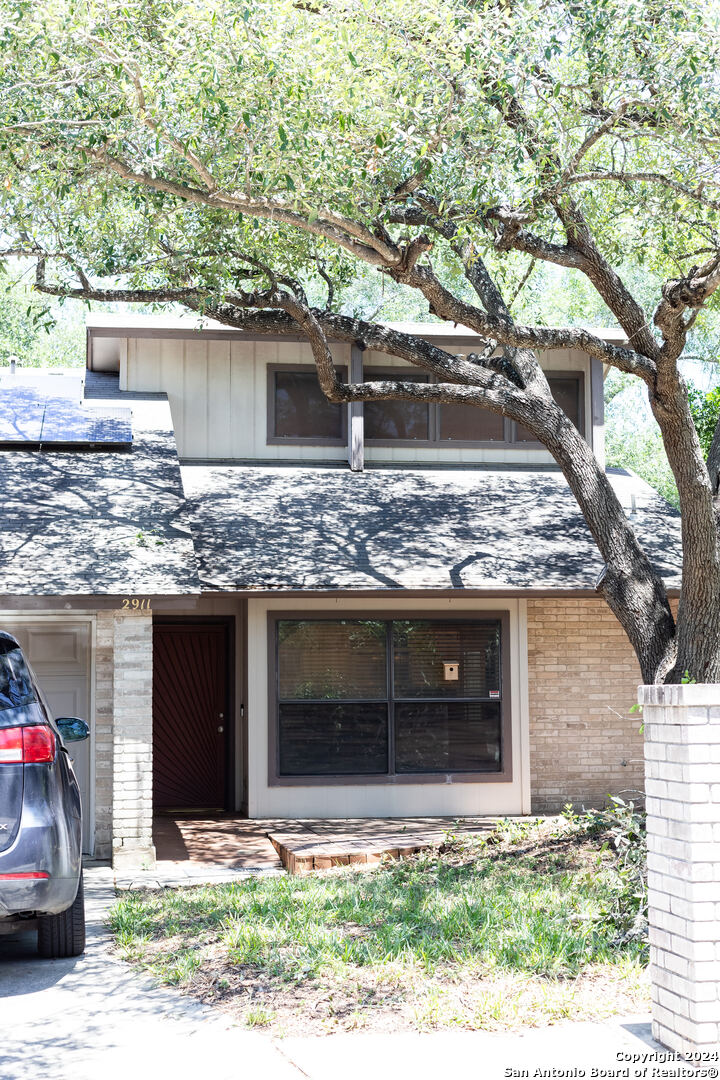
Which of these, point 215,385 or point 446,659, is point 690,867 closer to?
point 446,659

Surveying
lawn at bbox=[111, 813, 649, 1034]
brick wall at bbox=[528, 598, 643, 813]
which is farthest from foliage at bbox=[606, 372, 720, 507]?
lawn at bbox=[111, 813, 649, 1034]

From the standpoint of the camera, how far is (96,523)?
10750 mm

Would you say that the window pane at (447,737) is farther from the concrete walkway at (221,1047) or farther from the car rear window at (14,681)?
the car rear window at (14,681)

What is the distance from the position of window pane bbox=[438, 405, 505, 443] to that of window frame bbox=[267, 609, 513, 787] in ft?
9.63

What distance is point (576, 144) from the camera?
971cm

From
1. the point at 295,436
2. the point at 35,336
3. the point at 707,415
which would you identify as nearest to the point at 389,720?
the point at 295,436

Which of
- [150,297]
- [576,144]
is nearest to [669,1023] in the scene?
[576,144]

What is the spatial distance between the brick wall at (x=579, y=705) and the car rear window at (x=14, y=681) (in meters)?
8.34

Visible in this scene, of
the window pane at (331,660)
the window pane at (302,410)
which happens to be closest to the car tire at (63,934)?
the window pane at (331,660)

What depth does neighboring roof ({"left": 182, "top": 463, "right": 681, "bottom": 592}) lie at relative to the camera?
1205 cm

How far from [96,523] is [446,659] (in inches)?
179

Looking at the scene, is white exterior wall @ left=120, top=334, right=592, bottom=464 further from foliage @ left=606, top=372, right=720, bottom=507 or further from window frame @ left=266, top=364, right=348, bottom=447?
foliage @ left=606, top=372, right=720, bottom=507

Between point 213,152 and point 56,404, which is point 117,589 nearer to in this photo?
point 213,152

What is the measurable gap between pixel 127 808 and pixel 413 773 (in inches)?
157
